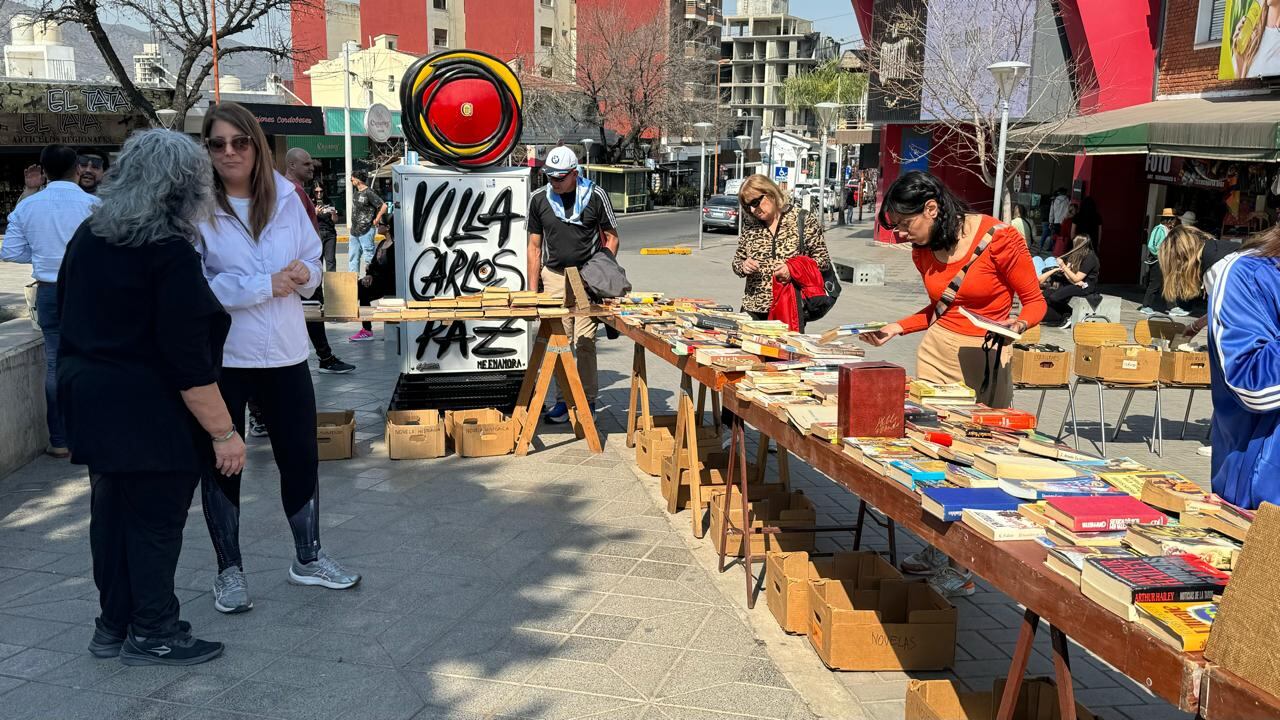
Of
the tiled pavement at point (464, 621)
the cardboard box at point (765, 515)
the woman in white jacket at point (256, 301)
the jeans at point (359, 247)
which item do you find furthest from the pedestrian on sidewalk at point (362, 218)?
the woman in white jacket at point (256, 301)

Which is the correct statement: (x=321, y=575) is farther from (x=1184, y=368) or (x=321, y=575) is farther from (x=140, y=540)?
(x=1184, y=368)

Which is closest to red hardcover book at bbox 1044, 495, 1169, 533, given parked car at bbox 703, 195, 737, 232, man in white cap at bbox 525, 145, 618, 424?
man in white cap at bbox 525, 145, 618, 424

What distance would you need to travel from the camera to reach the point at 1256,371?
8.36 feet

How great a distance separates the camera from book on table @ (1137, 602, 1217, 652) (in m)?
1.93

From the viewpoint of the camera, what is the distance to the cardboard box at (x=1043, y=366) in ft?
23.9

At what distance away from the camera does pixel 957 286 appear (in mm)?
4441

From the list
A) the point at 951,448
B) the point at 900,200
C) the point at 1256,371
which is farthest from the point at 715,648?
the point at 1256,371

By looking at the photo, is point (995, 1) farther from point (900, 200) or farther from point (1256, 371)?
point (1256, 371)

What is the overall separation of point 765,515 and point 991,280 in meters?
1.59

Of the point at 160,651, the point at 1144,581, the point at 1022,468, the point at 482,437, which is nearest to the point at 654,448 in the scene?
the point at 482,437

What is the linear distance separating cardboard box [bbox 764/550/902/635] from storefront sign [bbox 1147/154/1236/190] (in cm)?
1431

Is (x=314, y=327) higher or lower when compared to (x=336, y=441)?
higher

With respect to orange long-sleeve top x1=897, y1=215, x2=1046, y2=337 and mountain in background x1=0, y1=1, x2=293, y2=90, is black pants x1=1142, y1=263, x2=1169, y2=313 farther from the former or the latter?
mountain in background x1=0, y1=1, x2=293, y2=90

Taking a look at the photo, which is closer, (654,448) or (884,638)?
(884,638)
